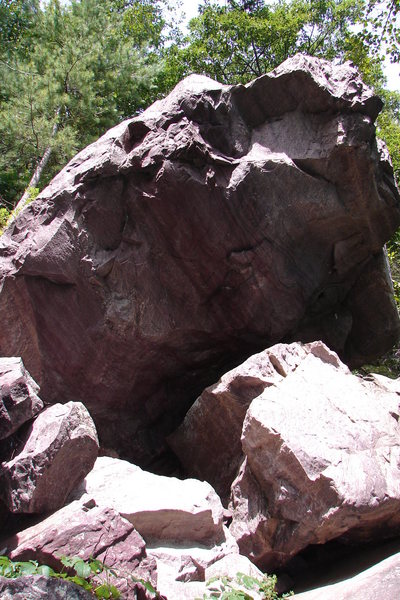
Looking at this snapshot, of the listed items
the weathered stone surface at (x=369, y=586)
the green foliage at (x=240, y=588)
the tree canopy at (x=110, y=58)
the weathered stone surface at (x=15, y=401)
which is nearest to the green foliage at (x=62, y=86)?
the tree canopy at (x=110, y=58)

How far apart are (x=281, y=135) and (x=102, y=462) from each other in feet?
17.8

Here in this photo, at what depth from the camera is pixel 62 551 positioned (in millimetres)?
4207

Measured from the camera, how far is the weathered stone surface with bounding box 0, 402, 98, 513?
15.9ft

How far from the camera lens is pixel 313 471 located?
536 centimetres

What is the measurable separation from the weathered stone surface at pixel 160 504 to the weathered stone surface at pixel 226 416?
1404 mm

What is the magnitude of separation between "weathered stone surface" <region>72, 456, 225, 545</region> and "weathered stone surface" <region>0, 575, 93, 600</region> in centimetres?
181

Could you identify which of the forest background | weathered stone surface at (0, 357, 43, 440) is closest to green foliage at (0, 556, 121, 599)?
weathered stone surface at (0, 357, 43, 440)

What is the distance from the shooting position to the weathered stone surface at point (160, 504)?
204 inches

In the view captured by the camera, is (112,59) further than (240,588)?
Yes

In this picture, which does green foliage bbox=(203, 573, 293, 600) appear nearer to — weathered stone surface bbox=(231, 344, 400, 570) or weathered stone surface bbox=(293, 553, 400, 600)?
weathered stone surface bbox=(293, 553, 400, 600)

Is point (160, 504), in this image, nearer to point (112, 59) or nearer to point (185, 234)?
point (185, 234)

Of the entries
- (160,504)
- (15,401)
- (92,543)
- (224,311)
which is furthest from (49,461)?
(224,311)

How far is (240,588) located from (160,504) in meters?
1.08

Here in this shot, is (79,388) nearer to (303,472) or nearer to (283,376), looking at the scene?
(283,376)
